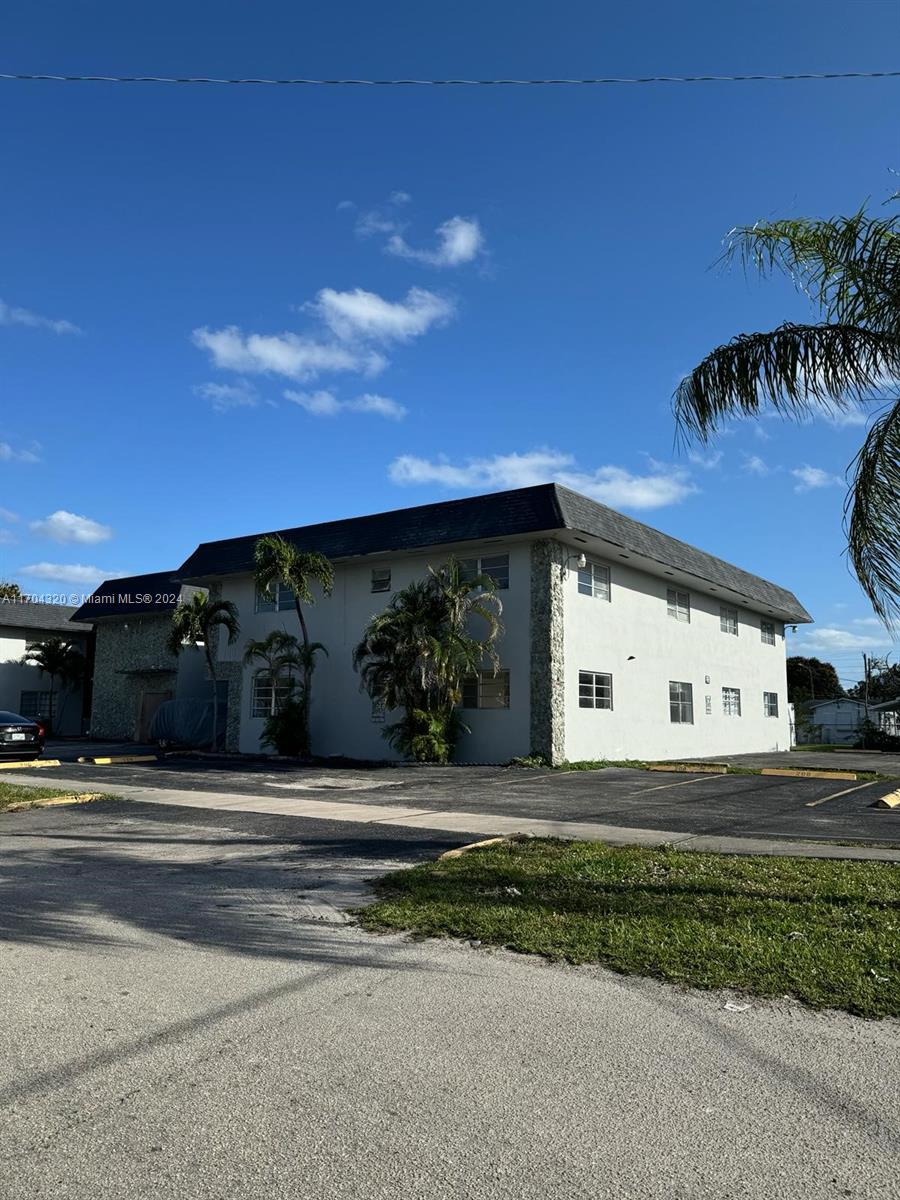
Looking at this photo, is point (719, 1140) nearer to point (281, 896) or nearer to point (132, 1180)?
point (132, 1180)

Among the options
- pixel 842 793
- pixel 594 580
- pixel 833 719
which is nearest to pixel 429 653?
pixel 594 580

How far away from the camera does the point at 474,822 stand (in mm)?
12930

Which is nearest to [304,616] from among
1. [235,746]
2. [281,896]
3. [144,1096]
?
[235,746]

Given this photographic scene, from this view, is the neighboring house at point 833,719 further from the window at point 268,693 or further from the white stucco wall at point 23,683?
the white stucco wall at point 23,683

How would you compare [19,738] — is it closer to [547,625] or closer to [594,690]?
[547,625]

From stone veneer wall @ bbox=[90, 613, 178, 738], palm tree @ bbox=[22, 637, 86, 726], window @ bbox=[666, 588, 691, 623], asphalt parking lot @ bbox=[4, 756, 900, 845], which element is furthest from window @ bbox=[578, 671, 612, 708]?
palm tree @ bbox=[22, 637, 86, 726]

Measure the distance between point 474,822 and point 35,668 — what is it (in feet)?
118

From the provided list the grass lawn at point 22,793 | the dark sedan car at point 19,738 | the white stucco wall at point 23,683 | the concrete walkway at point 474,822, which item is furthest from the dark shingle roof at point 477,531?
the white stucco wall at point 23,683

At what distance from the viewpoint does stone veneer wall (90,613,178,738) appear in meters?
35.8

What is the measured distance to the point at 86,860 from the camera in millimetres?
9945

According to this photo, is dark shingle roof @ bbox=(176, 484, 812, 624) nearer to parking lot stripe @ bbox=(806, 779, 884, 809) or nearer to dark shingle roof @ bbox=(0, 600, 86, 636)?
parking lot stripe @ bbox=(806, 779, 884, 809)

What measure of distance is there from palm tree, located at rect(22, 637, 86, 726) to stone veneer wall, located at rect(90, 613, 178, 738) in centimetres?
459

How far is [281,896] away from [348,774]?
13.8 m

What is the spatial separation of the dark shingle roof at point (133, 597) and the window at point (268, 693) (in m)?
7.21
